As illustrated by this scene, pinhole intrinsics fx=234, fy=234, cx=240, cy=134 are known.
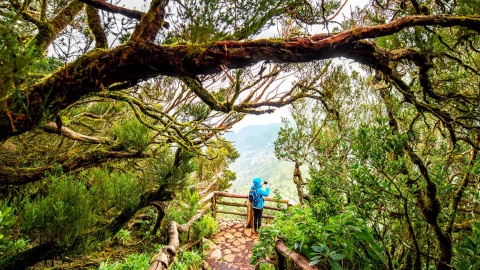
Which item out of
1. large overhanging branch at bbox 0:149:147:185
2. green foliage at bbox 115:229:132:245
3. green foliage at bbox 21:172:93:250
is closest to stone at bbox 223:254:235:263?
green foliage at bbox 115:229:132:245

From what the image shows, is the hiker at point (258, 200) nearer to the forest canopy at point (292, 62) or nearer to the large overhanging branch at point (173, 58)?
the forest canopy at point (292, 62)

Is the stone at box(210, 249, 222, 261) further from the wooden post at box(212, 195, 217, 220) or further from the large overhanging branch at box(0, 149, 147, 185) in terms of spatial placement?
the large overhanging branch at box(0, 149, 147, 185)

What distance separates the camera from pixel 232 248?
5.67 m

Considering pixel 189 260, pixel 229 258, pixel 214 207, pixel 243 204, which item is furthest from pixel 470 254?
pixel 214 207

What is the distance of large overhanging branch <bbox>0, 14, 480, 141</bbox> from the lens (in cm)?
153

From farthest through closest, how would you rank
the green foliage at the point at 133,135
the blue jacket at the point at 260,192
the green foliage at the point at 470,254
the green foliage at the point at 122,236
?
the blue jacket at the point at 260,192 → the green foliage at the point at 122,236 → the green foliage at the point at 133,135 → the green foliage at the point at 470,254

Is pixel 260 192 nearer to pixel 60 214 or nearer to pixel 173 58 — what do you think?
pixel 60 214

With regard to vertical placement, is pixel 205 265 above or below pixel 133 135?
below

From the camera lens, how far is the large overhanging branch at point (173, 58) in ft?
5.01

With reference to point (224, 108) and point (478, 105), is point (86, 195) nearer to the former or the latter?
point (224, 108)

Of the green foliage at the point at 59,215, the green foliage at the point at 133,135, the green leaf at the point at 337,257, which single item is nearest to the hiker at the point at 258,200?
the green foliage at the point at 133,135

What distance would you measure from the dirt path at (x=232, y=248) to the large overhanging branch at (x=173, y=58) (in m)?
4.53

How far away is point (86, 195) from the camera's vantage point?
1.92 metres

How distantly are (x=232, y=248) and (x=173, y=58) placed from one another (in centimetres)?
524
